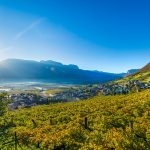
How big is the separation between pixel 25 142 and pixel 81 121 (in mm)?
10482

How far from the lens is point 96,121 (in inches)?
2314

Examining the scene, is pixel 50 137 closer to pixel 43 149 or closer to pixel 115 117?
pixel 43 149

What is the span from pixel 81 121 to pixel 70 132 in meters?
11.0

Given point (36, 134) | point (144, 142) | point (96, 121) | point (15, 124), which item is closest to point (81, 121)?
point (96, 121)

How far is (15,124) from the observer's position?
73375 mm

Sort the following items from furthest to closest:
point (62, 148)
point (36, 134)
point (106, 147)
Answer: point (36, 134)
point (62, 148)
point (106, 147)

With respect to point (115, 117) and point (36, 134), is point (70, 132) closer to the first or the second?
point (36, 134)

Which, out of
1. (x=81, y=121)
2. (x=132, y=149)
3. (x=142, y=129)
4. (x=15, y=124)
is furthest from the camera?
(x=15, y=124)

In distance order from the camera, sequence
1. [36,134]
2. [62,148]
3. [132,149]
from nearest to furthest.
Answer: [132,149] → [62,148] → [36,134]

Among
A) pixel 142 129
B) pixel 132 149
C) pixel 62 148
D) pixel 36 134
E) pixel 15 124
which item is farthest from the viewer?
pixel 15 124

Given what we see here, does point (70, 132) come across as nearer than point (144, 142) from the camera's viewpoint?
No

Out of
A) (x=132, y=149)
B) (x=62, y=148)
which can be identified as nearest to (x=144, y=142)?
(x=132, y=149)

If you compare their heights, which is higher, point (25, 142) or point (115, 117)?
point (115, 117)

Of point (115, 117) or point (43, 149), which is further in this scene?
point (115, 117)
